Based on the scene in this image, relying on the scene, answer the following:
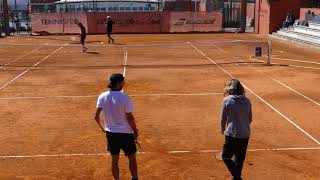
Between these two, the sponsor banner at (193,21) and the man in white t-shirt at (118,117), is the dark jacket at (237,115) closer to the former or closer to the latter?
the man in white t-shirt at (118,117)

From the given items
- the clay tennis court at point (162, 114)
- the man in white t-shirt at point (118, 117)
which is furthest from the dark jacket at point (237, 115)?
the clay tennis court at point (162, 114)

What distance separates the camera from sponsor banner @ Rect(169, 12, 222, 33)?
45.7 metres

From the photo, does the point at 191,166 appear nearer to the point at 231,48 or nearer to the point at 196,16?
the point at 231,48

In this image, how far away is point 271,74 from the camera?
20.9m

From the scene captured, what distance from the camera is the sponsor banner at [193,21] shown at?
45719 millimetres

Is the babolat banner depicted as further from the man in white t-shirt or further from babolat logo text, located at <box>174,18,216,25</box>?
the man in white t-shirt

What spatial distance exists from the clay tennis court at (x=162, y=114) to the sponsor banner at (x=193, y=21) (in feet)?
59.2

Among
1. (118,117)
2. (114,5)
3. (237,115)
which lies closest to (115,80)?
(118,117)

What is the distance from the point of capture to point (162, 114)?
46.1 ft

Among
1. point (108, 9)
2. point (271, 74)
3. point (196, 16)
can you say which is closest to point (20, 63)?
→ point (271, 74)

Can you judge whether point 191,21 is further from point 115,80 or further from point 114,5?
point 115,80

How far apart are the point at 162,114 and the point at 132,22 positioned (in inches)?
1268

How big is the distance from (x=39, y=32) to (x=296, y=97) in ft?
109

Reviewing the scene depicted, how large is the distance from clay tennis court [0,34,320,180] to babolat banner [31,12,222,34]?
17.6m
